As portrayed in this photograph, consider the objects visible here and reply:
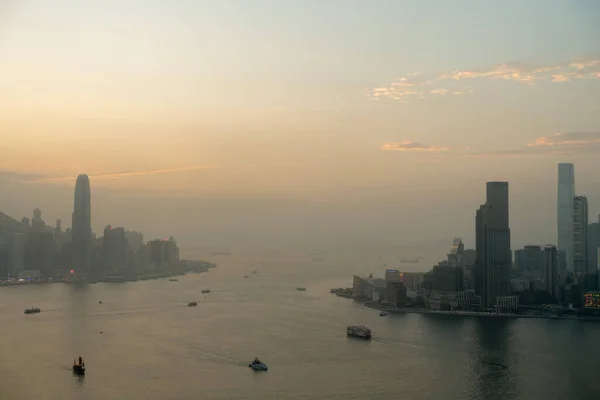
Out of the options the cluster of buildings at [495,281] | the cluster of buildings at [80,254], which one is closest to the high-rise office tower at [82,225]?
the cluster of buildings at [80,254]

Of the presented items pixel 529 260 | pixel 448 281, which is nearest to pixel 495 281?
pixel 448 281

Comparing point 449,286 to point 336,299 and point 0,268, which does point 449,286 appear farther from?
point 0,268

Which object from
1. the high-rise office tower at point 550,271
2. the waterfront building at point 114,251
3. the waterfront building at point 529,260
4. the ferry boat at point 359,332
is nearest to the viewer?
the ferry boat at point 359,332

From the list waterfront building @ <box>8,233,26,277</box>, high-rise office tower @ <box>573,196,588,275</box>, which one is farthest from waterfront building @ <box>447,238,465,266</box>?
waterfront building @ <box>8,233,26,277</box>

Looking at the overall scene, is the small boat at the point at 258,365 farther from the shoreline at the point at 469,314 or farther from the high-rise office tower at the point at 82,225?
the high-rise office tower at the point at 82,225

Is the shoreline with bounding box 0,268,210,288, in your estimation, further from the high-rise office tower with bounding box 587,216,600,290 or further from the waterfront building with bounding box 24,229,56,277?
the high-rise office tower with bounding box 587,216,600,290
